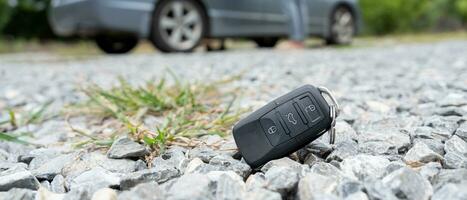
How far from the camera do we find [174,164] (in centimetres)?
121

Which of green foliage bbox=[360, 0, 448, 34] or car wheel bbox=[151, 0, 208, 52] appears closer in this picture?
car wheel bbox=[151, 0, 208, 52]

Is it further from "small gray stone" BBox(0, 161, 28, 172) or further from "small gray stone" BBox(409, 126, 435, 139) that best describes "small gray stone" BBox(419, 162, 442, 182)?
"small gray stone" BBox(0, 161, 28, 172)

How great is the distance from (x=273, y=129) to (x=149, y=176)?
0.27 metres

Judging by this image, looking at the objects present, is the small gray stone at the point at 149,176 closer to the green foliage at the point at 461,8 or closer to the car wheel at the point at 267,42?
the car wheel at the point at 267,42

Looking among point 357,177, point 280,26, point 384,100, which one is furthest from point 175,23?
point 357,177

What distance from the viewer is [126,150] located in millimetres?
1266

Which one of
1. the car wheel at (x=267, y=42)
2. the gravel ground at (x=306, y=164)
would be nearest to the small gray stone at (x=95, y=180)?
the gravel ground at (x=306, y=164)

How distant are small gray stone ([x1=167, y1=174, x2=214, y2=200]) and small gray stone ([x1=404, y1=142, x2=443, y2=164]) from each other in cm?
45

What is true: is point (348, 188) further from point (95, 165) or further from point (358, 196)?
point (95, 165)

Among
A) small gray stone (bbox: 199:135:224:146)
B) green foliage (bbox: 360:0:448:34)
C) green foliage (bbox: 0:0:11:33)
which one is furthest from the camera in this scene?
green foliage (bbox: 360:0:448:34)

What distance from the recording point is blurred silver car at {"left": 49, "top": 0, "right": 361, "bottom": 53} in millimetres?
5113

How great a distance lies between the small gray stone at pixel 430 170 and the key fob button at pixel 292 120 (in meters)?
0.24

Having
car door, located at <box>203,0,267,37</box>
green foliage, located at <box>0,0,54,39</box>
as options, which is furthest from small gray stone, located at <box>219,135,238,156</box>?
green foliage, located at <box>0,0,54,39</box>

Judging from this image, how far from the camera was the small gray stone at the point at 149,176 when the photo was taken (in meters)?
1.02
